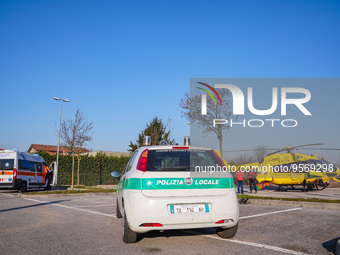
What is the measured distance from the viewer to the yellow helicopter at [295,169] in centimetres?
2130

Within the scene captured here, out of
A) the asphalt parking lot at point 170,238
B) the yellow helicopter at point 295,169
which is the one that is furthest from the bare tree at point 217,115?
the asphalt parking lot at point 170,238

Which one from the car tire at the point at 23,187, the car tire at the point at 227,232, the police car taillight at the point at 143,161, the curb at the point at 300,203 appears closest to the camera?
the police car taillight at the point at 143,161

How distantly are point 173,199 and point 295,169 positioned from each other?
19.2 meters

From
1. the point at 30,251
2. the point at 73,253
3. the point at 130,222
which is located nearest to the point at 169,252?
the point at 130,222

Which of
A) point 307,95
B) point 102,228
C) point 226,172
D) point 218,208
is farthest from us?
point 307,95

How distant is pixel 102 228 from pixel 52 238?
1202mm

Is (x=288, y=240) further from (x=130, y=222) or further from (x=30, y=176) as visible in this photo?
(x=30, y=176)

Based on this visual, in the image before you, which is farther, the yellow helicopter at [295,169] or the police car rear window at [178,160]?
the yellow helicopter at [295,169]

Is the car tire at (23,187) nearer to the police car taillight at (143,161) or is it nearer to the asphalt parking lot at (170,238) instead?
the asphalt parking lot at (170,238)

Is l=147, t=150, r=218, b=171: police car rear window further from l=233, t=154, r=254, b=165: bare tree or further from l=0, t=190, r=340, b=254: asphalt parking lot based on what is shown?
l=233, t=154, r=254, b=165: bare tree

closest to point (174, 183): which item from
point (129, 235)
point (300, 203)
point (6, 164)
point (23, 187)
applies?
point (129, 235)

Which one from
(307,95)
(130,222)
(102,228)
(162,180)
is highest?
(307,95)

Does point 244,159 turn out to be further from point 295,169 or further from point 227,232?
point 227,232

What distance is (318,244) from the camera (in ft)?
Result: 16.8
